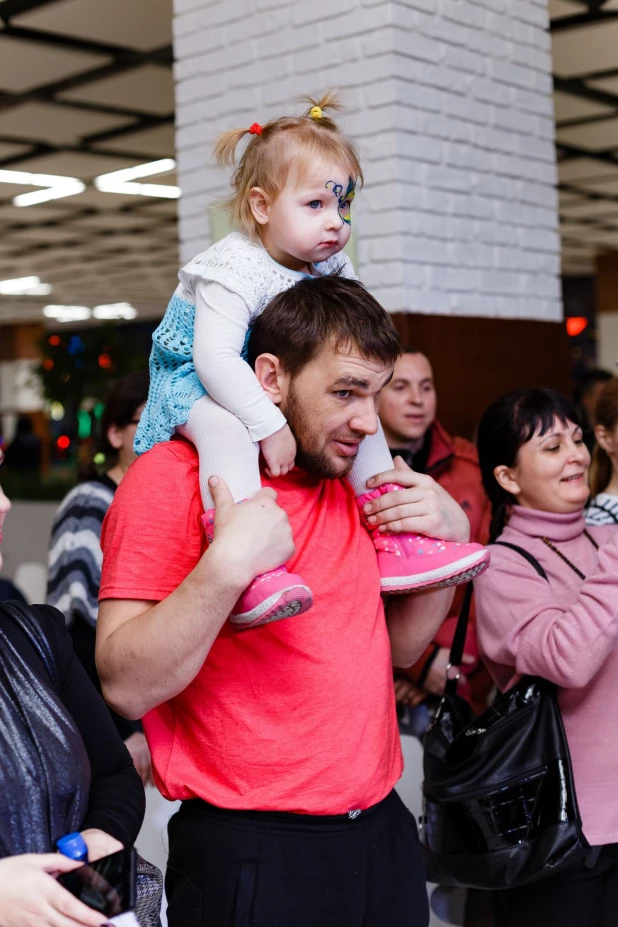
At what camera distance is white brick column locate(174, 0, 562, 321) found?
348cm

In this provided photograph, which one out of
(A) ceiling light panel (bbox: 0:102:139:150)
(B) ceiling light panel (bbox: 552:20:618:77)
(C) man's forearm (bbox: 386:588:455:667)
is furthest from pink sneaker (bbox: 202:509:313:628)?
(A) ceiling light panel (bbox: 0:102:139:150)

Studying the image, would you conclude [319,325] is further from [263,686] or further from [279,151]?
[263,686]

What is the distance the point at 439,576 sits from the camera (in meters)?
1.48

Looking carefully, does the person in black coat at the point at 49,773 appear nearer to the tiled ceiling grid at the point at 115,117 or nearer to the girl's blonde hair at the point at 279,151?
the girl's blonde hair at the point at 279,151

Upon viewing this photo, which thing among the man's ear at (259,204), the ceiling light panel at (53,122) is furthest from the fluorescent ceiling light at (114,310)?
the man's ear at (259,204)

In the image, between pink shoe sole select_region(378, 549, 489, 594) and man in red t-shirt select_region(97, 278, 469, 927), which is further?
pink shoe sole select_region(378, 549, 489, 594)

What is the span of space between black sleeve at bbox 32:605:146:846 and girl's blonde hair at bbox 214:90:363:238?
Result: 2.29 ft

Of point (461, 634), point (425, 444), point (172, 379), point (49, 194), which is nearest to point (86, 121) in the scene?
point (49, 194)

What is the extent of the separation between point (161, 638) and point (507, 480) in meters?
1.16

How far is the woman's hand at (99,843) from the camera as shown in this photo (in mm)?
1165

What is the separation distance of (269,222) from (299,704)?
733mm

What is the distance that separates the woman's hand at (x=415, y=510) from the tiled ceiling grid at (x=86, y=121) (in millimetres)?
3727

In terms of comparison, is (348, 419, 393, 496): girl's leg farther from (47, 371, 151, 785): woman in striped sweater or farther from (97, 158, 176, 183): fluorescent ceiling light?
(97, 158, 176, 183): fluorescent ceiling light

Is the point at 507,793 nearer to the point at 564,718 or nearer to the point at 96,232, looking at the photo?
the point at 564,718
